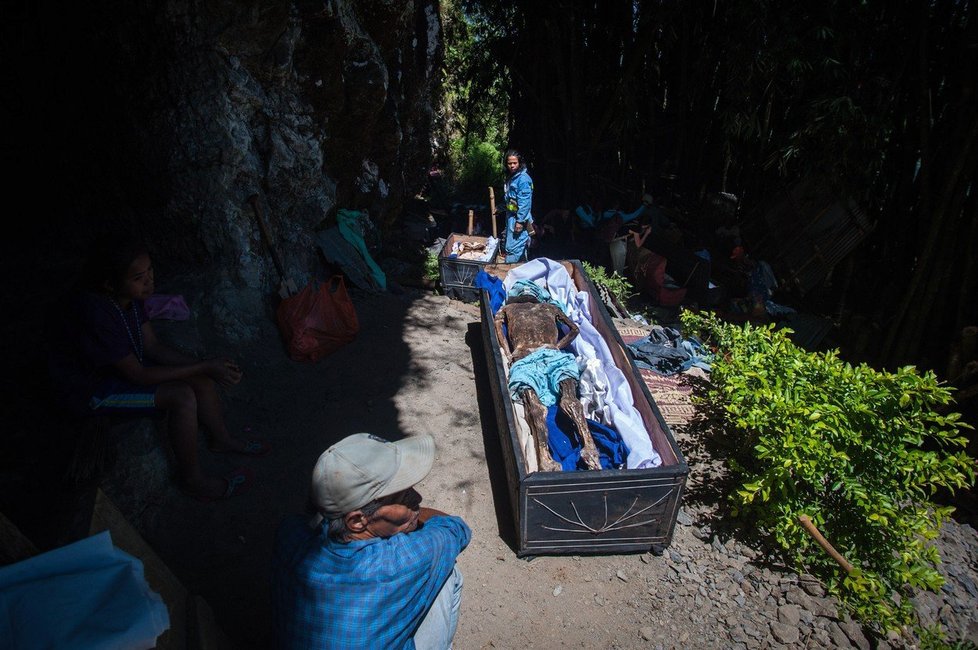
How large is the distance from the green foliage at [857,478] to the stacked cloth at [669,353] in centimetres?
172

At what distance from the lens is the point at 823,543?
3068mm

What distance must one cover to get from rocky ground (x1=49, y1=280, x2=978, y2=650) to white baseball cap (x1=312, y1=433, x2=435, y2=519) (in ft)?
5.38

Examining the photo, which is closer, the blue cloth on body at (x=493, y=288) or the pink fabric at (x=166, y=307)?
the pink fabric at (x=166, y=307)

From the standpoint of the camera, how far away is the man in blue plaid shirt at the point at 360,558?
1771 mm

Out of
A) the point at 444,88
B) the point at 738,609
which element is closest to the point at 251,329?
the point at 738,609

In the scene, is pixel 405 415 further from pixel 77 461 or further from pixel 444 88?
pixel 444 88

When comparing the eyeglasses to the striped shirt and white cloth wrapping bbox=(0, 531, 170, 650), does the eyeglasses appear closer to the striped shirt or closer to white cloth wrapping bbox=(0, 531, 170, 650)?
the striped shirt

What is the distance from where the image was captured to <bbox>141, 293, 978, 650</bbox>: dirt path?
9.85ft

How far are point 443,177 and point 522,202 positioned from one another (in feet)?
20.9

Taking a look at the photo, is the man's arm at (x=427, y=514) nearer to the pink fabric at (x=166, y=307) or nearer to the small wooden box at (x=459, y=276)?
the pink fabric at (x=166, y=307)

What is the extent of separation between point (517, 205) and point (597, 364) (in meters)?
3.60

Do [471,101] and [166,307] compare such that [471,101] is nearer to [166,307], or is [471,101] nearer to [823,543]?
[166,307]

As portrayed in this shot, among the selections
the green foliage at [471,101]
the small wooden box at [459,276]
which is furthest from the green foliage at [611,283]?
the green foliage at [471,101]

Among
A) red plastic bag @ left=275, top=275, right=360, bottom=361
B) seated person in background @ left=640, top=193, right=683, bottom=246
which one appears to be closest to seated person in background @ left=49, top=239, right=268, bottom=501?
red plastic bag @ left=275, top=275, right=360, bottom=361
